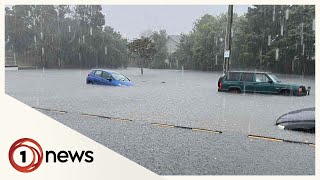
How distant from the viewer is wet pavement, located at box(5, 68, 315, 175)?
3.71 m

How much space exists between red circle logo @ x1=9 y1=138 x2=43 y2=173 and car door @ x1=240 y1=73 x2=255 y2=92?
8.76m

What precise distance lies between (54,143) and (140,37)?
4.53 metres

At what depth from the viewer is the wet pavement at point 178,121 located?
3.71 m

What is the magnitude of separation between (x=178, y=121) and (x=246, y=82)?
232 inches

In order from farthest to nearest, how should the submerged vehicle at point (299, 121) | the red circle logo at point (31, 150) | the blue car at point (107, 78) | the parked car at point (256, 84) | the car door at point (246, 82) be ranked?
the car door at point (246, 82), the parked car at point (256, 84), the blue car at point (107, 78), the submerged vehicle at point (299, 121), the red circle logo at point (31, 150)

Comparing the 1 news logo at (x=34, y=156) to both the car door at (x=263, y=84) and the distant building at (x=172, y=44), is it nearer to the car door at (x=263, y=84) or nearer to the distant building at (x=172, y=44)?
the distant building at (x=172, y=44)

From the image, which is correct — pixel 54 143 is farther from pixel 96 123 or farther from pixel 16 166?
pixel 96 123

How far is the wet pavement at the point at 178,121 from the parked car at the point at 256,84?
0.33m

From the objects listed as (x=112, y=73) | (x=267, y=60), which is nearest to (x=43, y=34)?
(x=112, y=73)

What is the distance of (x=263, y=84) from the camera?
10.7 metres

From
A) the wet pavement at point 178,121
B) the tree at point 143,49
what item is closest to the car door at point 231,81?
the wet pavement at point 178,121

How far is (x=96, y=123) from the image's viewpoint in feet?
18.8

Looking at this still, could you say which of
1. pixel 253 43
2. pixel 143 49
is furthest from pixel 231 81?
pixel 143 49

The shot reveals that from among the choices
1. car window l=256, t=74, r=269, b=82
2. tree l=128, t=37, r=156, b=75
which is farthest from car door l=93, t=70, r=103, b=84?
car window l=256, t=74, r=269, b=82
